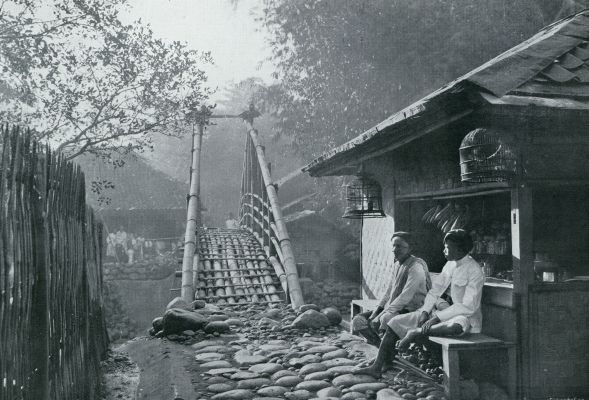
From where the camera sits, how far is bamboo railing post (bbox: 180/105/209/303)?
10481mm

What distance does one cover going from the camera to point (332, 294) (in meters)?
23.0

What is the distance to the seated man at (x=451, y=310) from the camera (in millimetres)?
5328

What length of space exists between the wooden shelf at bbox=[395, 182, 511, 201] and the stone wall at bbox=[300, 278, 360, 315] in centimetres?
1493

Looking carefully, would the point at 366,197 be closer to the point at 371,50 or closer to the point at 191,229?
the point at 191,229

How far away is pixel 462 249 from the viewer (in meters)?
5.56

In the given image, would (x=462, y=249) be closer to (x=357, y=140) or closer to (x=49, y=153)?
(x=357, y=140)

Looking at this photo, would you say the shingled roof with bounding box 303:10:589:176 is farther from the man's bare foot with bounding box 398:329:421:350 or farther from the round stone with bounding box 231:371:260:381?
the round stone with bounding box 231:371:260:381

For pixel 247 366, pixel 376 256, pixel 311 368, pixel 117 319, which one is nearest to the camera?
pixel 311 368

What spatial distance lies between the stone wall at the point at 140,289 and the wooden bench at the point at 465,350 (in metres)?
18.8

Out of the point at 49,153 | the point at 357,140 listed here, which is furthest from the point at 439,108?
the point at 49,153

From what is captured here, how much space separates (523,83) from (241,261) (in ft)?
29.8

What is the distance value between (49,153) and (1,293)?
1434 mm

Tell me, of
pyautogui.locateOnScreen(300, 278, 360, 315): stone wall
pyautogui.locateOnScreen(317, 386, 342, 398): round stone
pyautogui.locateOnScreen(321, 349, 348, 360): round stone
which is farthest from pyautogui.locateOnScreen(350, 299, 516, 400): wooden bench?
pyautogui.locateOnScreen(300, 278, 360, 315): stone wall

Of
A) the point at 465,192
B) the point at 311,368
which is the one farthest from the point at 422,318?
the point at 465,192
